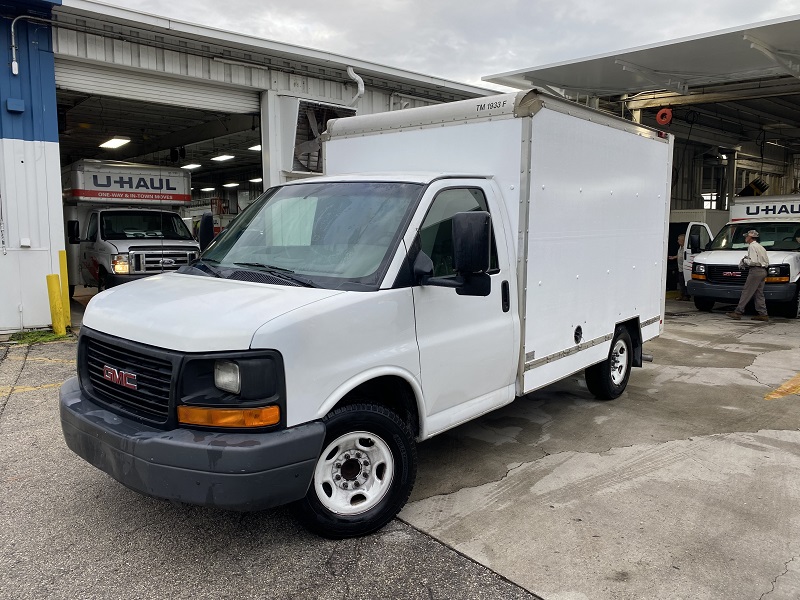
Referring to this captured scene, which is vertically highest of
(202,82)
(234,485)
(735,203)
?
(202,82)

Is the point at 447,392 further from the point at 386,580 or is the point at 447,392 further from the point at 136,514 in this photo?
the point at 136,514

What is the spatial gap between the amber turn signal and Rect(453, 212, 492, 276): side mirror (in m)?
1.33

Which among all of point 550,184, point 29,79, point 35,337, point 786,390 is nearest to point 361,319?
point 550,184

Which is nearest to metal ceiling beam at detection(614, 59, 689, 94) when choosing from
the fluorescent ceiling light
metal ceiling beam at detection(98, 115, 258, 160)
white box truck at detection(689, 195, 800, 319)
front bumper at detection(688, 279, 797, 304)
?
white box truck at detection(689, 195, 800, 319)

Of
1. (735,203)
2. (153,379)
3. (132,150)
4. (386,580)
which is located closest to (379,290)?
(153,379)

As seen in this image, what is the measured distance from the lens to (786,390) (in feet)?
23.3

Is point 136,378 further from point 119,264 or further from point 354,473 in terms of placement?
point 119,264

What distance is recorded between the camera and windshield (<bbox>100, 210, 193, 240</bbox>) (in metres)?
12.4

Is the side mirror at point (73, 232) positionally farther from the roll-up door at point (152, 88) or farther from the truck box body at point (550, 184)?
the truck box body at point (550, 184)

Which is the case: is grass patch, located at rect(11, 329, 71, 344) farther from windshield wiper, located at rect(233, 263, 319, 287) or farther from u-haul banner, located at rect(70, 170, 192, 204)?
windshield wiper, located at rect(233, 263, 319, 287)

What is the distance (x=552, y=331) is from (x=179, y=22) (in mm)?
8488

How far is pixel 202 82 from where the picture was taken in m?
11.6

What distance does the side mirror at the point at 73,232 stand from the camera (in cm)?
1292

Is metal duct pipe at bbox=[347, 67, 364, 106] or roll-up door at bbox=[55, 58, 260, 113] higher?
metal duct pipe at bbox=[347, 67, 364, 106]
